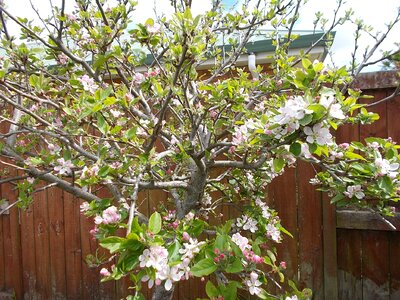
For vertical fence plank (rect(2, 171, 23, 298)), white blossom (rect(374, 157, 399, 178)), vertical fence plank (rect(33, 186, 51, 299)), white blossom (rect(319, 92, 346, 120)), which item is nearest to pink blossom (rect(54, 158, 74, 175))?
white blossom (rect(319, 92, 346, 120))

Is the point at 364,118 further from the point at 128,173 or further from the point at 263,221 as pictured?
the point at 128,173

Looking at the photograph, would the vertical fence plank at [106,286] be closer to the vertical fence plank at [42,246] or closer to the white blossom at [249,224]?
the vertical fence plank at [42,246]

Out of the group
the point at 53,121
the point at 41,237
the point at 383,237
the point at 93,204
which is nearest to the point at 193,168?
the point at 93,204

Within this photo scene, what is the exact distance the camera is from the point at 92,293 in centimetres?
307

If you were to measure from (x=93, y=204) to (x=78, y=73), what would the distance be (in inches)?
32.4

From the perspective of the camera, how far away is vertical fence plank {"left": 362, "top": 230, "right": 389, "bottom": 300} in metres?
2.27

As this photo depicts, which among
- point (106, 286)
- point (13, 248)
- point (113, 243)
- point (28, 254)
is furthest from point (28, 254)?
point (113, 243)

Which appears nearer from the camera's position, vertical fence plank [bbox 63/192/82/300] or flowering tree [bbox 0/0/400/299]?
flowering tree [bbox 0/0/400/299]

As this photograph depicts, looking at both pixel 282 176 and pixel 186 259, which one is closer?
pixel 186 259

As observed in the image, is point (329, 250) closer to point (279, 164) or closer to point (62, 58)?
point (279, 164)

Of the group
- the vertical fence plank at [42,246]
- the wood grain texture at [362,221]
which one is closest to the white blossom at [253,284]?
the wood grain texture at [362,221]

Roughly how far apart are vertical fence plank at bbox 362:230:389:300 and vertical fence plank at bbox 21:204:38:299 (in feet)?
9.05

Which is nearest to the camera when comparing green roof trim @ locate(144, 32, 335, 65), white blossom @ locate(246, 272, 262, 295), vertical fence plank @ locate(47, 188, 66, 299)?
white blossom @ locate(246, 272, 262, 295)

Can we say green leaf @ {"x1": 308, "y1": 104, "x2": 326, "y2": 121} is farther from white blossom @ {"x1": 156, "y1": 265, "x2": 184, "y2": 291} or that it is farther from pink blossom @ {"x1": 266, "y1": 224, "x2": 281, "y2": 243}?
pink blossom @ {"x1": 266, "y1": 224, "x2": 281, "y2": 243}
